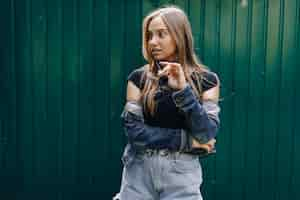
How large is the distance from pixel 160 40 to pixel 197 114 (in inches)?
17.6

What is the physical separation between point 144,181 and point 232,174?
167cm

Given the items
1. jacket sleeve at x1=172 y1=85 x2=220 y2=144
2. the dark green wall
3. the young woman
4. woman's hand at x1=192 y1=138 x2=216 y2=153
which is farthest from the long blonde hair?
the dark green wall

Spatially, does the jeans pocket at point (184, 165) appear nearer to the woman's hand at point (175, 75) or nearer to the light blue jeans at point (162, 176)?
the light blue jeans at point (162, 176)

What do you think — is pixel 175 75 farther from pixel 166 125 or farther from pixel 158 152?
pixel 158 152

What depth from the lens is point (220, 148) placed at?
4316mm

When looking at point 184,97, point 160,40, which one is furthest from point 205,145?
point 160,40

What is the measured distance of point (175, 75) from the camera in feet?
8.62

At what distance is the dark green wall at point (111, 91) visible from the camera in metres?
4.21

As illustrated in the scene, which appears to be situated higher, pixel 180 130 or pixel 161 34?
pixel 161 34

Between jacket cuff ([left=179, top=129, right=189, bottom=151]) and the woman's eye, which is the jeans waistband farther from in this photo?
the woman's eye

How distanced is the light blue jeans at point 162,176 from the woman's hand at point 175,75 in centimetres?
37

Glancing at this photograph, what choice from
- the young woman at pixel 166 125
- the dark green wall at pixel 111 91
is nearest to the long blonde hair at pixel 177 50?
the young woman at pixel 166 125

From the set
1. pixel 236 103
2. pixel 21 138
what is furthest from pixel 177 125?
pixel 21 138

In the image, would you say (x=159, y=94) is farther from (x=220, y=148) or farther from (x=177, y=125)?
(x=220, y=148)
